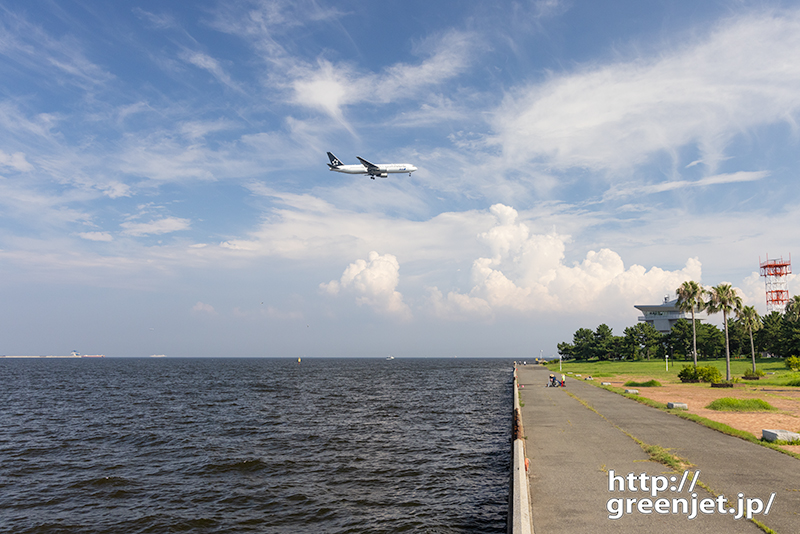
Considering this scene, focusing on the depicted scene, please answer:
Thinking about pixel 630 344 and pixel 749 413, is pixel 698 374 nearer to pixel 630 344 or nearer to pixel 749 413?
pixel 749 413

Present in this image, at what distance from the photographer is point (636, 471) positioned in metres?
15.6

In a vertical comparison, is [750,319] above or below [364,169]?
below

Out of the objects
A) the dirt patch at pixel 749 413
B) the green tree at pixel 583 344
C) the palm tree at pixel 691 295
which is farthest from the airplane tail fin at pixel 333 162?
the green tree at pixel 583 344

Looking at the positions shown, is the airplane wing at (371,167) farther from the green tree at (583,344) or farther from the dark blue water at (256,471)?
the green tree at (583,344)

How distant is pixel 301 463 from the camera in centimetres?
2497

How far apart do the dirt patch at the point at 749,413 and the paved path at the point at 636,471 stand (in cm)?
302

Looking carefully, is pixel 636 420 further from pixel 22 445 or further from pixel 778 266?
pixel 778 266

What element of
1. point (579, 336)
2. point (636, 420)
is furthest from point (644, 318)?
point (636, 420)

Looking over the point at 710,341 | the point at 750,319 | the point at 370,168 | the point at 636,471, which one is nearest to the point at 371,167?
the point at 370,168

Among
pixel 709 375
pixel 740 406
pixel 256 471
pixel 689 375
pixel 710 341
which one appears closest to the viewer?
pixel 256 471

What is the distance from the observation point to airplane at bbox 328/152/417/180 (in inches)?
2559

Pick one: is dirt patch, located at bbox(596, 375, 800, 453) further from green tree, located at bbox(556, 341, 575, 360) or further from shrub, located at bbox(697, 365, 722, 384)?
green tree, located at bbox(556, 341, 575, 360)

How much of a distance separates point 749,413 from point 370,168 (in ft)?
162

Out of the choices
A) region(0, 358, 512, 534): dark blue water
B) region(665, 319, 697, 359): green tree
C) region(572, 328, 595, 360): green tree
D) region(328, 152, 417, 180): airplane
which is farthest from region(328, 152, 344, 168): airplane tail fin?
region(572, 328, 595, 360): green tree
